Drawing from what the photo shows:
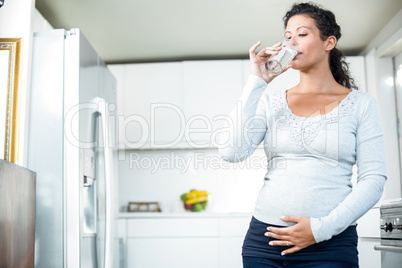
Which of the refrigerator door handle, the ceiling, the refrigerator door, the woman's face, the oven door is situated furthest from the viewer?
the ceiling

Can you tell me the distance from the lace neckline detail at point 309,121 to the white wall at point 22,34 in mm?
1588

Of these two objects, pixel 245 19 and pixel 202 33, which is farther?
pixel 202 33

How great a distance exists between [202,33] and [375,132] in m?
2.80

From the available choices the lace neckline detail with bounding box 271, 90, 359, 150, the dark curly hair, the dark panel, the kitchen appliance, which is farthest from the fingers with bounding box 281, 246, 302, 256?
the kitchen appliance

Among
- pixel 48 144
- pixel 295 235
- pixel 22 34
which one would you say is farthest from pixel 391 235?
pixel 22 34

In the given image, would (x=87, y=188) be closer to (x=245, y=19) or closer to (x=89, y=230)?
(x=89, y=230)

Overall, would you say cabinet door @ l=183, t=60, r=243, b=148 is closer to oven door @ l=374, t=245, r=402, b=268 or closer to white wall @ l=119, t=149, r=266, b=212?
white wall @ l=119, t=149, r=266, b=212

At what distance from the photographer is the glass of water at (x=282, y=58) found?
4.23ft

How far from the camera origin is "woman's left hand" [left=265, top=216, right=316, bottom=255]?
3.66ft

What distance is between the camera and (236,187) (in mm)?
4477

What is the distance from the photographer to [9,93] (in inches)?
98.4

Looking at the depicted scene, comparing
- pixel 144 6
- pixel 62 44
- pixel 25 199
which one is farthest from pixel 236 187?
pixel 25 199

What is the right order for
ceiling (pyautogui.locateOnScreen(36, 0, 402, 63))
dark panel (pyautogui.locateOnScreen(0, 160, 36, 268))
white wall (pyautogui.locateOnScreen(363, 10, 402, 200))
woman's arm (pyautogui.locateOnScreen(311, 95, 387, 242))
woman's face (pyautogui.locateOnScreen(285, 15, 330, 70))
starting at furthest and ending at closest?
white wall (pyautogui.locateOnScreen(363, 10, 402, 200)) < ceiling (pyautogui.locateOnScreen(36, 0, 402, 63)) < dark panel (pyautogui.locateOnScreen(0, 160, 36, 268)) < woman's face (pyautogui.locateOnScreen(285, 15, 330, 70)) < woman's arm (pyautogui.locateOnScreen(311, 95, 387, 242))

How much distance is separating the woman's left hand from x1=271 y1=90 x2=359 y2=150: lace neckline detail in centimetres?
18
